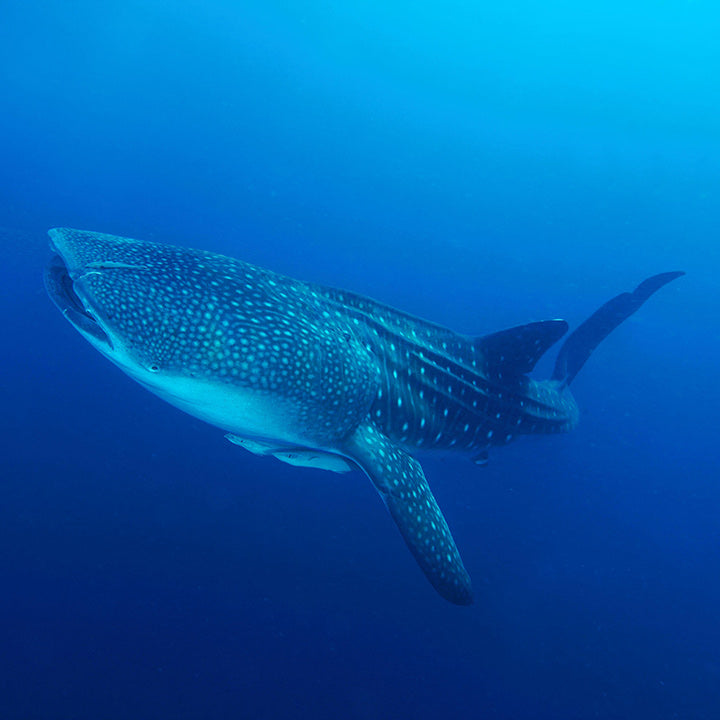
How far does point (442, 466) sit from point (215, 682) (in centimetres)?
418

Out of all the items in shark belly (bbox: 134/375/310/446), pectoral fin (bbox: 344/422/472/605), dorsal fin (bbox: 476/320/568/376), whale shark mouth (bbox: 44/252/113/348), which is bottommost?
pectoral fin (bbox: 344/422/472/605)

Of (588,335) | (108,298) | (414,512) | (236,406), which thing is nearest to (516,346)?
(414,512)

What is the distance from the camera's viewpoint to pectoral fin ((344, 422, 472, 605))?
3559 mm

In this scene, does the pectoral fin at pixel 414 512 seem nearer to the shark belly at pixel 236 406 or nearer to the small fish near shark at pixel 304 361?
the small fish near shark at pixel 304 361

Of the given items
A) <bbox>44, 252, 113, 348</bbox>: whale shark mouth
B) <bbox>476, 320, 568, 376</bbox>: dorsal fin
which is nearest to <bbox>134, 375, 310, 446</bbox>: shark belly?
<bbox>44, 252, 113, 348</bbox>: whale shark mouth

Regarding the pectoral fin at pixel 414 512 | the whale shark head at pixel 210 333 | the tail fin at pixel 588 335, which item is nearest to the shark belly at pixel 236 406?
the whale shark head at pixel 210 333

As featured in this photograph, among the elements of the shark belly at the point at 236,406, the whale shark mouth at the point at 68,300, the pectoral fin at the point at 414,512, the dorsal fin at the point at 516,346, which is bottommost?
Result: the pectoral fin at the point at 414,512

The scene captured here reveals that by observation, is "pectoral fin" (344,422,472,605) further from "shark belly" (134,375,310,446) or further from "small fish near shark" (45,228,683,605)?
"shark belly" (134,375,310,446)

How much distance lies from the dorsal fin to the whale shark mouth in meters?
3.60

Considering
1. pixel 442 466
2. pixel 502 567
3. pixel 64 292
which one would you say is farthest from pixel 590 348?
pixel 64 292

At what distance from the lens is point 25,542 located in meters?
5.94

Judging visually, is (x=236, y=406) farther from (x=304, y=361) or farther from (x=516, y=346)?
(x=516, y=346)

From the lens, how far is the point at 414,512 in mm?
3695

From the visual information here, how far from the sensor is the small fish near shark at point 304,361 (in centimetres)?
272
